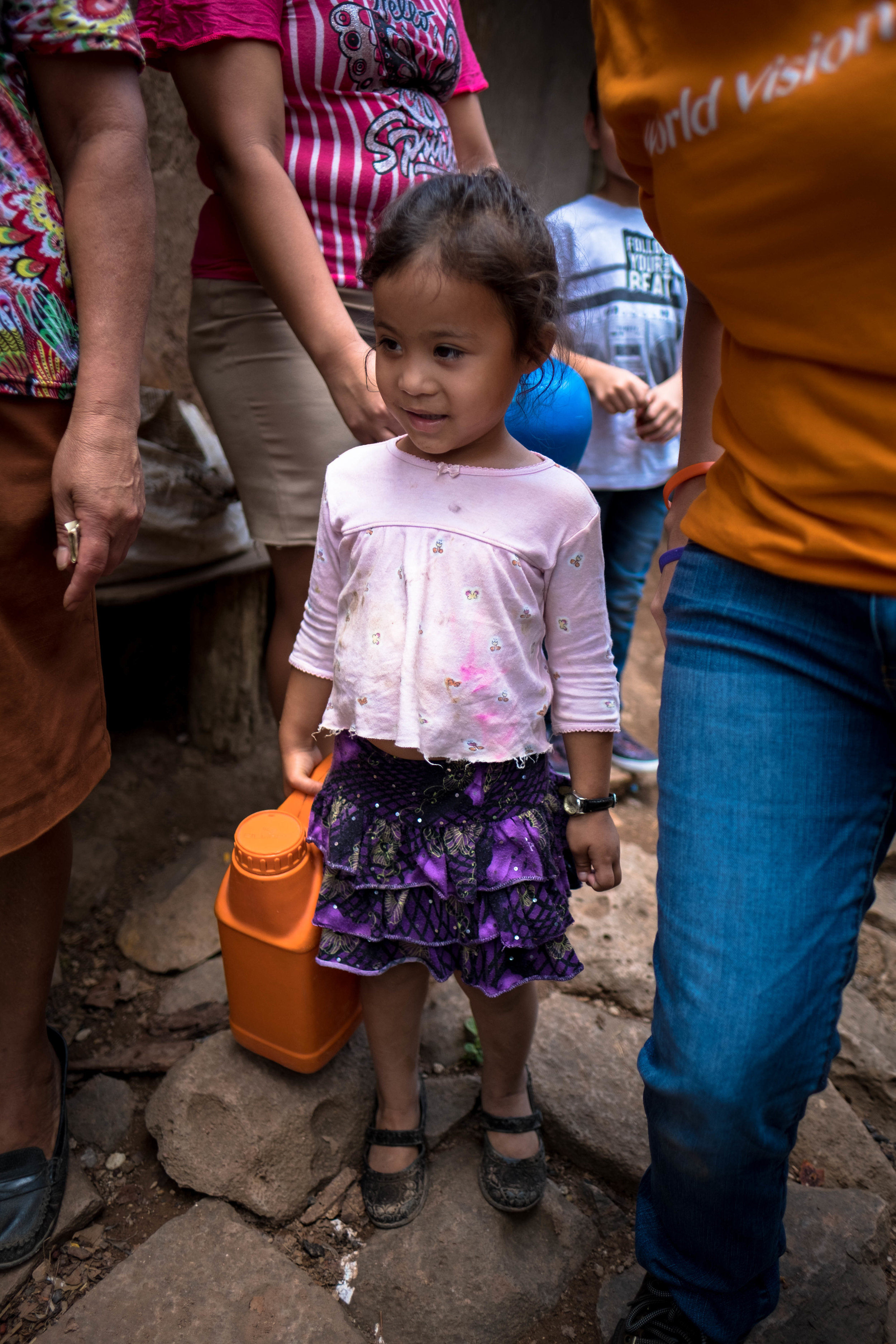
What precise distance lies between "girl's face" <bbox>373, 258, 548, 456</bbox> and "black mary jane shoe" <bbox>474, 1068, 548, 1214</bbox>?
1.14m

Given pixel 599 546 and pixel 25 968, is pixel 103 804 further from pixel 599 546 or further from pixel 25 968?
pixel 599 546

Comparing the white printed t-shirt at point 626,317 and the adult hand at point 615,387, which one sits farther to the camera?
the white printed t-shirt at point 626,317

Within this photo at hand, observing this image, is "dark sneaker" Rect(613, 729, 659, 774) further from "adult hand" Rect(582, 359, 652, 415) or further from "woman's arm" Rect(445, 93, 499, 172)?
"woman's arm" Rect(445, 93, 499, 172)

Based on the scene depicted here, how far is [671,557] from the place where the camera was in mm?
1250

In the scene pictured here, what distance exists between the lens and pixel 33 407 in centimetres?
122

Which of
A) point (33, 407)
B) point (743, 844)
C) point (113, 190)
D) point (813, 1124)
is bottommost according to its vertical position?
point (813, 1124)

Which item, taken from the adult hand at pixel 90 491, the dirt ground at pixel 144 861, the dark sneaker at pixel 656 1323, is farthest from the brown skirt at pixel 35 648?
the dark sneaker at pixel 656 1323

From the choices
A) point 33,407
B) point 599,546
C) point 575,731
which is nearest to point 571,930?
point 575,731

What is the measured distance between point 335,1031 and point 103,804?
1.28 metres

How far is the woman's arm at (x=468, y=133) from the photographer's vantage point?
6.34ft

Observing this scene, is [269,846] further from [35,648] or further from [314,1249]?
[314,1249]

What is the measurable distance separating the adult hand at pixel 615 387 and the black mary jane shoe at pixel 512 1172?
5.42ft

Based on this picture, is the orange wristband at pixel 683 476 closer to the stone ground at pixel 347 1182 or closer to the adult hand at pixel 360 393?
the adult hand at pixel 360 393

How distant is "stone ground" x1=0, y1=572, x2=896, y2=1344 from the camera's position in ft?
4.53
